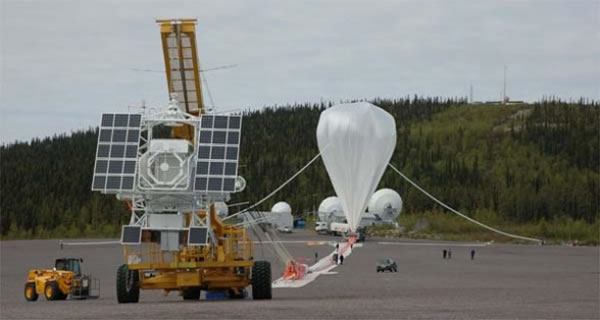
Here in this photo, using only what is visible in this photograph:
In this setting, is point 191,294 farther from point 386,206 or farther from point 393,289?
point 386,206

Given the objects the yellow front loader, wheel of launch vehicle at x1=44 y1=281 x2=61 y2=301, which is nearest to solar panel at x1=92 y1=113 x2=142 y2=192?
the yellow front loader

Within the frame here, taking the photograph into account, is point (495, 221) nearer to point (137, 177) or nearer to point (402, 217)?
point (402, 217)

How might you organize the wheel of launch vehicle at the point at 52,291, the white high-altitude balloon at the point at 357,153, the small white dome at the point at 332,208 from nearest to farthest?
the wheel of launch vehicle at the point at 52,291 → the white high-altitude balloon at the point at 357,153 → the small white dome at the point at 332,208

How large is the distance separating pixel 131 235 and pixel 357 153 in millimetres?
57664

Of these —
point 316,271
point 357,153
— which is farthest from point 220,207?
point 357,153

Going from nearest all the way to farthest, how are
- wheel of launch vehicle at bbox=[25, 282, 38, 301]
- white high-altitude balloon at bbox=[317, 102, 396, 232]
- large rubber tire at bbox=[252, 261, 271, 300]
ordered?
large rubber tire at bbox=[252, 261, 271, 300]
wheel of launch vehicle at bbox=[25, 282, 38, 301]
white high-altitude balloon at bbox=[317, 102, 396, 232]

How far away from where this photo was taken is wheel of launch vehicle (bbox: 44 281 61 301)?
4169cm

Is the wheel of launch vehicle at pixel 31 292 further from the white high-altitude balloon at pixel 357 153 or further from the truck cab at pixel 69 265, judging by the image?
the white high-altitude balloon at pixel 357 153

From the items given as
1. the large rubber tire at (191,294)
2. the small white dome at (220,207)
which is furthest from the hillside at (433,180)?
the large rubber tire at (191,294)

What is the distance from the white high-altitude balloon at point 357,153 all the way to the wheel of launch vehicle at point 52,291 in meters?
52.2

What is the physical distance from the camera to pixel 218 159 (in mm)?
36562

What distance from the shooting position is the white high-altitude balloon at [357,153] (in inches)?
3659

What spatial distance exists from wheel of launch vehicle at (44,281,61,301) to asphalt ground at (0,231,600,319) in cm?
54

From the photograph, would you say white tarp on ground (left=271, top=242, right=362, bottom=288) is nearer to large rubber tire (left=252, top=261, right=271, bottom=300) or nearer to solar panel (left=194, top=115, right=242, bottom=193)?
large rubber tire (left=252, top=261, right=271, bottom=300)
